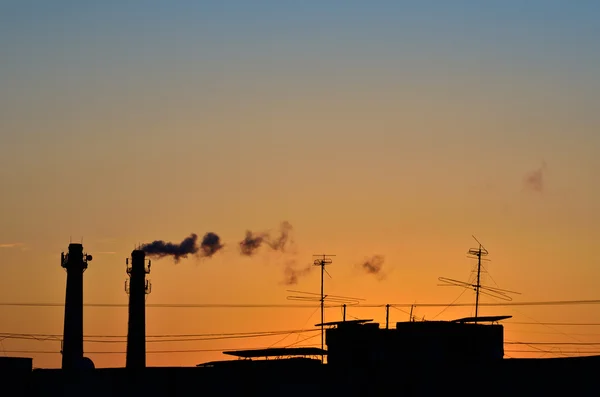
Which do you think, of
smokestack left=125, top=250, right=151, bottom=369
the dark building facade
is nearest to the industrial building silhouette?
the dark building facade

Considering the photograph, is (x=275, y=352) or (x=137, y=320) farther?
(x=137, y=320)

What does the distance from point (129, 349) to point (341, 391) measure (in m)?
32.1

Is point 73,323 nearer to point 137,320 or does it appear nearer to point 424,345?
point 137,320

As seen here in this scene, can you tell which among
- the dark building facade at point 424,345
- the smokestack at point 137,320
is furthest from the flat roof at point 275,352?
the smokestack at point 137,320

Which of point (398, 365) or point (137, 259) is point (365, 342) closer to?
point (398, 365)

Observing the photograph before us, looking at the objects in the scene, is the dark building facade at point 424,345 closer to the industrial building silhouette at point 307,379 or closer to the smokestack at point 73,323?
the industrial building silhouette at point 307,379

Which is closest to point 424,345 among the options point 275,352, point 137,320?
point 275,352

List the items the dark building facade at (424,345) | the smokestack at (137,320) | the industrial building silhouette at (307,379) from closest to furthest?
the industrial building silhouette at (307,379) → the dark building facade at (424,345) → the smokestack at (137,320)

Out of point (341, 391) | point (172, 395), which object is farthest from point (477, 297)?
point (172, 395)

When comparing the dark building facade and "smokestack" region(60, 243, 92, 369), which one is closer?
the dark building facade

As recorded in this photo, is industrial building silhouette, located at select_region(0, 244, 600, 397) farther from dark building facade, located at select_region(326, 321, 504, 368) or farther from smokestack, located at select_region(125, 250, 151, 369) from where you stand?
smokestack, located at select_region(125, 250, 151, 369)

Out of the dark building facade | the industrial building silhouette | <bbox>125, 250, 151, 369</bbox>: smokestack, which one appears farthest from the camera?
<bbox>125, 250, 151, 369</bbox>: smokestack

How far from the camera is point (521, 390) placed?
7300 centimetres

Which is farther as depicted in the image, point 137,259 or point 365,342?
point 137,259
